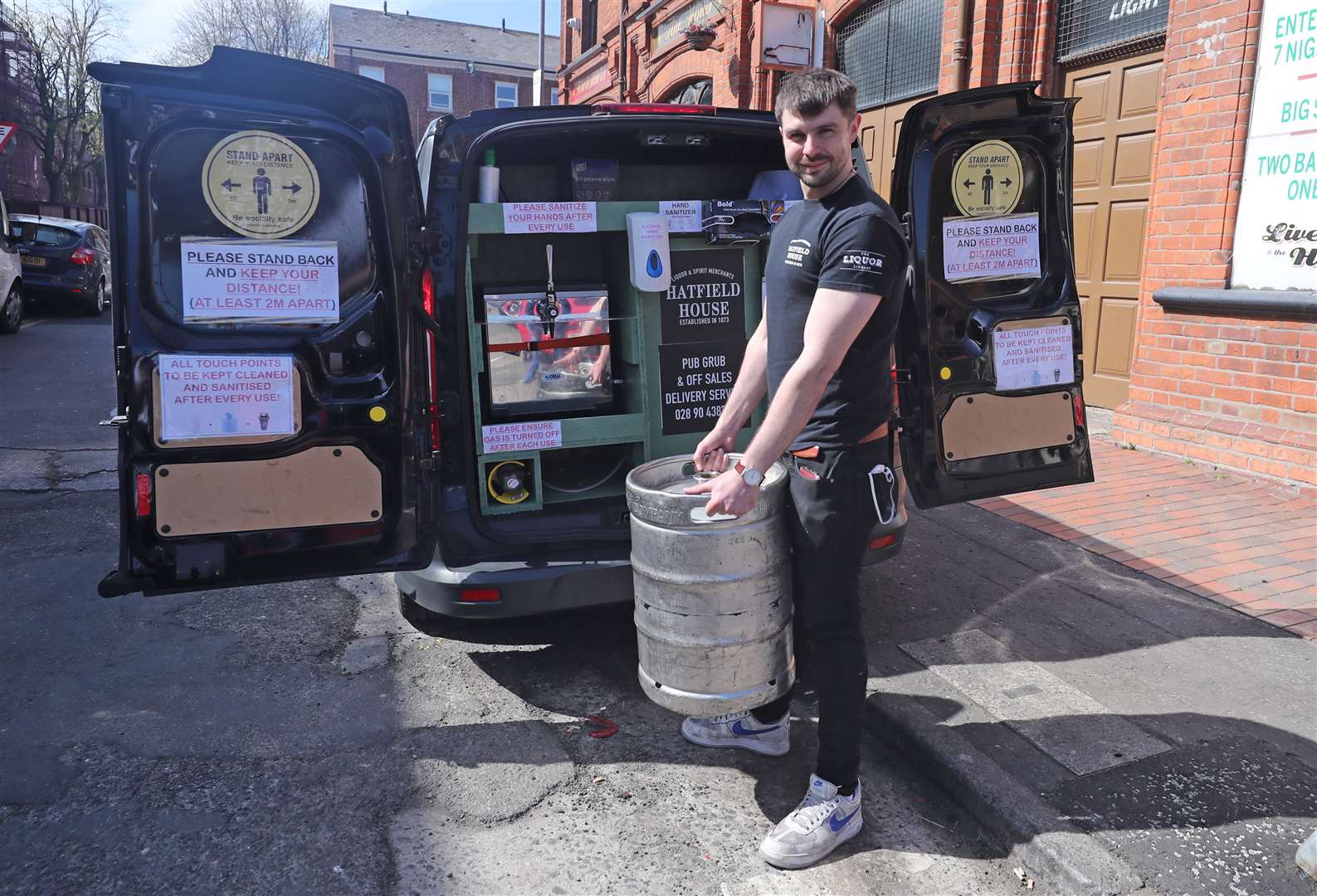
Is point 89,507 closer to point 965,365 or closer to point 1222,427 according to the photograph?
point 965,365

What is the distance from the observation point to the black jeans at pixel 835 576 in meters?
2.68

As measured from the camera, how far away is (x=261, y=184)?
116 inches

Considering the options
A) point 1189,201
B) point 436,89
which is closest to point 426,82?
point 436,89

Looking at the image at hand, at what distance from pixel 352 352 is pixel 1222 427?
561 cm

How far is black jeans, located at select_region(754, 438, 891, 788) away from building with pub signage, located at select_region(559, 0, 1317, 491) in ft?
14.5

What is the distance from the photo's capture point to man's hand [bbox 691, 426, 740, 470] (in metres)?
2.90

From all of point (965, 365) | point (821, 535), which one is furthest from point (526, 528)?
point (965, 365)

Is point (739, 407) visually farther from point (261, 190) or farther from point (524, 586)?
point (261, 190)

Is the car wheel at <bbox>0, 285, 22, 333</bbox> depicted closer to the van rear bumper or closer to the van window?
the van window

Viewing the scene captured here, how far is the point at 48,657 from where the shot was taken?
3.87 m

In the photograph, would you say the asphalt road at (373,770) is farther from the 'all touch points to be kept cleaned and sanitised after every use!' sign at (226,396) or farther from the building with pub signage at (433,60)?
the building with pub signage at (433,60)

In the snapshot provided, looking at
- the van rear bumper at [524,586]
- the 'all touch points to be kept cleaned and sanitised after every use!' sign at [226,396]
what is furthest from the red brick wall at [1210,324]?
the 'all touch points to be kept cleaned and sanitised after every use!' sign at [226,396]

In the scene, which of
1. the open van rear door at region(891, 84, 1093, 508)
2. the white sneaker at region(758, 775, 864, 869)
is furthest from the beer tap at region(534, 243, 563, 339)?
the white sneaker at region(758, 775, 864, 869)

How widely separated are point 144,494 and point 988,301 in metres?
3.17
